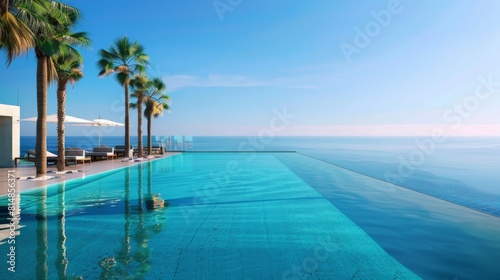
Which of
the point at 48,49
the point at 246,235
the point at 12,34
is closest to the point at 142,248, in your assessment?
the point at 246,235

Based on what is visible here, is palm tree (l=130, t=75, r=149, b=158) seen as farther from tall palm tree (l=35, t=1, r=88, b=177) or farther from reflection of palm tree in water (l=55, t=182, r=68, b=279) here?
reflection of palm tree in water (l=55, t=182, r=68, b=279)

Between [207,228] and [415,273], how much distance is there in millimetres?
3086

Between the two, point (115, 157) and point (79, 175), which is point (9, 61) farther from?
point (115, 157)

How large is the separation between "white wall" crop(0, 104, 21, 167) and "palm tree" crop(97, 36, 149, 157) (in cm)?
386

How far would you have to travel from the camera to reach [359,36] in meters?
11.9

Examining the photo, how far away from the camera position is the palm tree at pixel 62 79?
11695 millimetres

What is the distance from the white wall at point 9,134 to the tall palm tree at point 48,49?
440 centimetres

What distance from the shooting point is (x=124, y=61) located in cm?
1669

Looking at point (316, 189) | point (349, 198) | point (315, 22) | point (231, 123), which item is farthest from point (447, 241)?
point (231, 123)

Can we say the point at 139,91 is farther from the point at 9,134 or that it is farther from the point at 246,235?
the point at 246,235

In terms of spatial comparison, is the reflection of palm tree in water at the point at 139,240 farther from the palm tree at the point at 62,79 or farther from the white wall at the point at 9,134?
the white wall at the point at 9,134

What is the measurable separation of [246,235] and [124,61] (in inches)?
554

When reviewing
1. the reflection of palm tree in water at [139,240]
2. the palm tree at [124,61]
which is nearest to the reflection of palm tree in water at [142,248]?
the reflection of palm tree in water at [139,240]

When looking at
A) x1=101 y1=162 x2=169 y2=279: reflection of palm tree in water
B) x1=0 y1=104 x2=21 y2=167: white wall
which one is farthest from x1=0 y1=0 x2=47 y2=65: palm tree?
x1=0 y1=104 x2=21 y2=167: white wall
